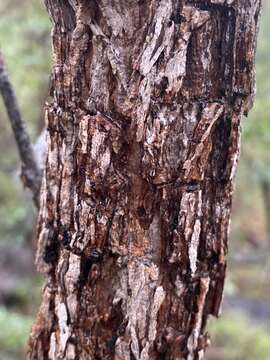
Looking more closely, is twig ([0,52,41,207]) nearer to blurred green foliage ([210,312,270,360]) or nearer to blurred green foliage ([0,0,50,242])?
blurred green foliage ([0,0,50,242])

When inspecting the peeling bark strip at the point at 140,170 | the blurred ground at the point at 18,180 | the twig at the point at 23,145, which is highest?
the blurred ground at the point at 18,180

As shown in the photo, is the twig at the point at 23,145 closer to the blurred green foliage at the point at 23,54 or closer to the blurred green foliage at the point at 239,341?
the blurred green foliage at the point at 23,54

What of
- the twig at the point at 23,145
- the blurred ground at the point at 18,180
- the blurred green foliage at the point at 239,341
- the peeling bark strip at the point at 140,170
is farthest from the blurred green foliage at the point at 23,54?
the peeling bark strip at the point at 140,170

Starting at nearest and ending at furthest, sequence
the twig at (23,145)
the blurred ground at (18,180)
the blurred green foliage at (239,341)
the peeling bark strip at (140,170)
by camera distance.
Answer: the peeling bark strip at (140,170) < the twig at (23,145) < the blurred ground at (18,180) < the blurred green foliage at (239,341)

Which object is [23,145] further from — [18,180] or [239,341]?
[239,341]

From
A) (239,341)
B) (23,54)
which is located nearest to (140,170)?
(23,54)

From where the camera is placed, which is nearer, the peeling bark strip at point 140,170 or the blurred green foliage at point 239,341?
the peeling bark strip at point 140,170

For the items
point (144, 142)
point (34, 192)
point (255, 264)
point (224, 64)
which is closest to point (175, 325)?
point (144, 142)
